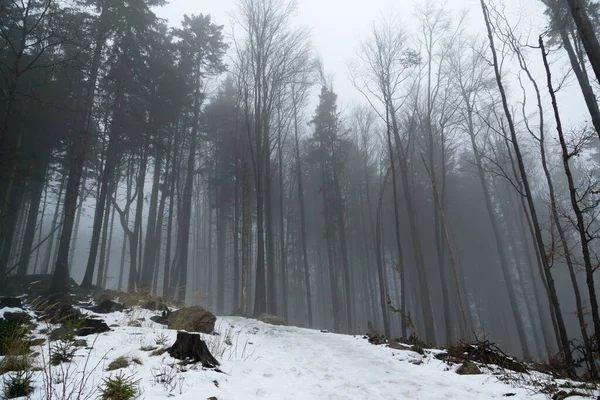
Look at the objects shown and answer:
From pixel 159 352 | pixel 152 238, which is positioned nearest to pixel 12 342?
pixel 159 352

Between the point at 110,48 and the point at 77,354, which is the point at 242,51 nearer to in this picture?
the point at 110,48

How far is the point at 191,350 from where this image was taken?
4.46m

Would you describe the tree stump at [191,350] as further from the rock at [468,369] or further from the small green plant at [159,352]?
the rock at [468,369]

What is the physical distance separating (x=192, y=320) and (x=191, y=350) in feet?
8.92

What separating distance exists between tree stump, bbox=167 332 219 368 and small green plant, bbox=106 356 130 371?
0.61m

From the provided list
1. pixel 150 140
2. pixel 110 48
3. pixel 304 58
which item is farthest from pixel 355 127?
pixel 110 48

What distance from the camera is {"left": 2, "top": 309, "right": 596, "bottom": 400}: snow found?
11.3 ft

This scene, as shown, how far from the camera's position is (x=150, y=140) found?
1590cm

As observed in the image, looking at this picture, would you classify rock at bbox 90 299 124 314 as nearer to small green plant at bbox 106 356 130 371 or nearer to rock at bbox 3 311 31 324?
rock at bbox 3 311 31 324

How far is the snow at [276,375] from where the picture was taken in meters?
3.43

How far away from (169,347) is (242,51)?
1560 cm

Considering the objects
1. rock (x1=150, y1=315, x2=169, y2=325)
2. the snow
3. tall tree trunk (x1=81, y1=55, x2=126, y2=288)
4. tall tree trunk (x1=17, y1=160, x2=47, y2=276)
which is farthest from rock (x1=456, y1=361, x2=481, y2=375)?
tall tree trunk (x1=17, y1=160, x2=47, y2=276)

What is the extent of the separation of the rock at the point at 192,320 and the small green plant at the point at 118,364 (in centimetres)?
260

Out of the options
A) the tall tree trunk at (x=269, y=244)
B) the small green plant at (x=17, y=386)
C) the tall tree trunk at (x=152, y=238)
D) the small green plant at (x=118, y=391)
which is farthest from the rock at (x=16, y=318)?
the tall tree trunk at (x=269, y=244)
